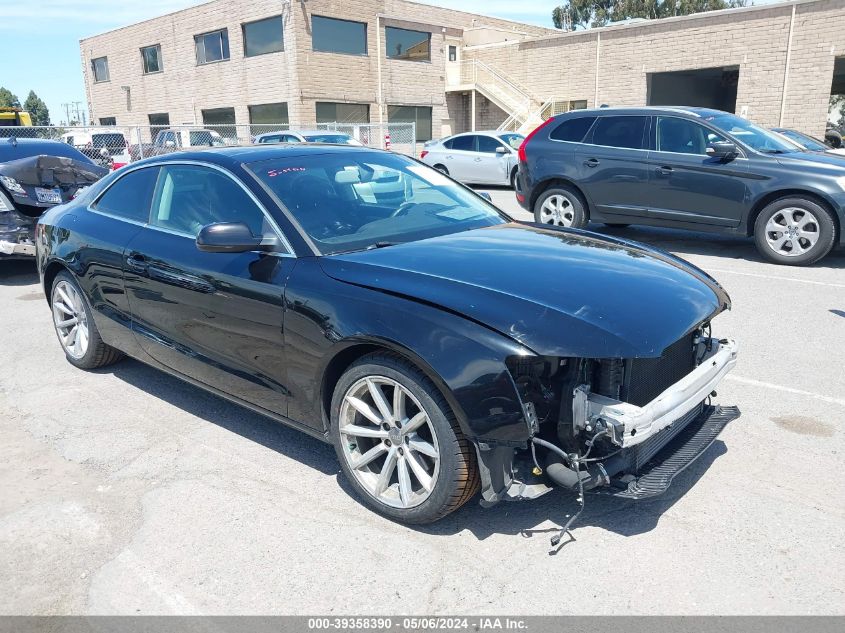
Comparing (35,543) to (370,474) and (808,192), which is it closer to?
(370,474)

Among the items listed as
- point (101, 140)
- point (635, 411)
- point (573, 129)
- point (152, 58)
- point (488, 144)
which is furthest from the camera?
point (152, 58)

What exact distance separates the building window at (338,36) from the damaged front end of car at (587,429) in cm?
2910

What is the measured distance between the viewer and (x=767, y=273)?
27.0 feet

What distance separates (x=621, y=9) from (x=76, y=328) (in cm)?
6011

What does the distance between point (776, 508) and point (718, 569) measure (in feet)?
2.07

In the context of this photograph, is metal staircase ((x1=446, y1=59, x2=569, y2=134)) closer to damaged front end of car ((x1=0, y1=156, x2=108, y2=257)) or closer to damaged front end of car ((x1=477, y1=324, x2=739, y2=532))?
damaged front end of car ((x1=0, y1=156, x2=108, y2=257))

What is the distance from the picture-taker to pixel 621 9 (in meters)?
57.0

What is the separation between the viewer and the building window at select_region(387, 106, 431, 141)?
32781 millimetres

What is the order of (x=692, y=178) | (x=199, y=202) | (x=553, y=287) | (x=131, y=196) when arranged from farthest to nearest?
(x=692, y=178)
(x=131, y=196)
(x=199, y=202)
(x=553, y=287)

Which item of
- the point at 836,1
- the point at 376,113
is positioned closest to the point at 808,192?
the point at 836,1

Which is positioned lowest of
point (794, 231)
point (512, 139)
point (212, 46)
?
point (794, 231)

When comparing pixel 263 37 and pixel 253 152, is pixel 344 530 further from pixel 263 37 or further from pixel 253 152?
pixel 263 37

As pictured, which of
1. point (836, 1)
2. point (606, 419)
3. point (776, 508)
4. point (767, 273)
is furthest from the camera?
point (836, 1)

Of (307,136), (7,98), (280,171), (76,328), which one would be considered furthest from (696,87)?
(7,98)
